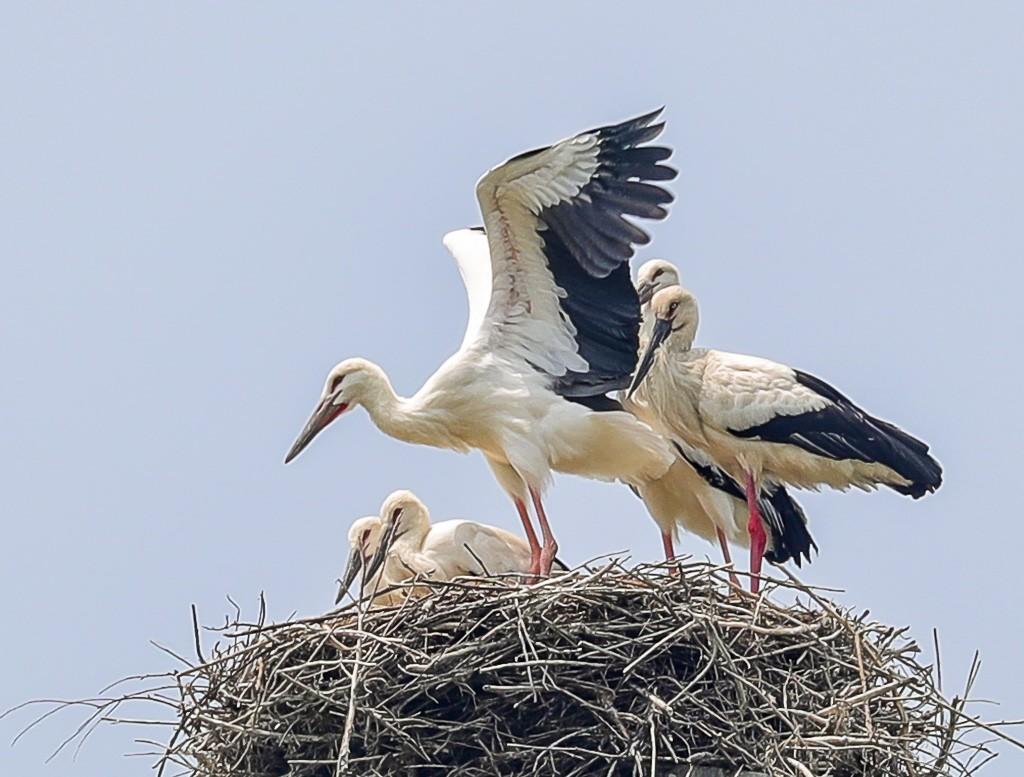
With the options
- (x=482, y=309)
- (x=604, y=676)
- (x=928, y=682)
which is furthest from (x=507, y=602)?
(x=482, y=309)

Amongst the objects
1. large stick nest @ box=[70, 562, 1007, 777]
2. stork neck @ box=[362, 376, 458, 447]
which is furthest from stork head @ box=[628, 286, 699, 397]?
large stick nest @ box=[70, 562, 1007, 777]

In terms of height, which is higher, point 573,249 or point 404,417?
point 573,249

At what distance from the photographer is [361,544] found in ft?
27.9

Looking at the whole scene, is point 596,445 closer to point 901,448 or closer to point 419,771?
point 901,448

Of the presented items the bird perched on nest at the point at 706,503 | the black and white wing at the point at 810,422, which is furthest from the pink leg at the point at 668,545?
the black and white wing at the point at 810,422

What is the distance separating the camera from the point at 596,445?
8.30 m

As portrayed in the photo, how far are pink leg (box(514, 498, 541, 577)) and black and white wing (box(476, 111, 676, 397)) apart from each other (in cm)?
51

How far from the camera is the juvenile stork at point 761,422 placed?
344 inches

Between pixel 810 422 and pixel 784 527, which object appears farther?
pixel 784 527

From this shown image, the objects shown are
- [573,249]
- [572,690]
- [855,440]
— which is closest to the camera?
[572,690]

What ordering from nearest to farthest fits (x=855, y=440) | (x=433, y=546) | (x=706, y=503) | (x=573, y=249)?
1. (x=573, y=249)
2. (x=433, y=546)
3. (x=855, y=440)
4. (x=706, y=503)

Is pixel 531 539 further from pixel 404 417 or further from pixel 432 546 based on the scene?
pixel 404 417

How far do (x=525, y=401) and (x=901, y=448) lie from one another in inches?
60.8

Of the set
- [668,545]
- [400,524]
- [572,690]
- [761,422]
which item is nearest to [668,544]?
[668,545]
